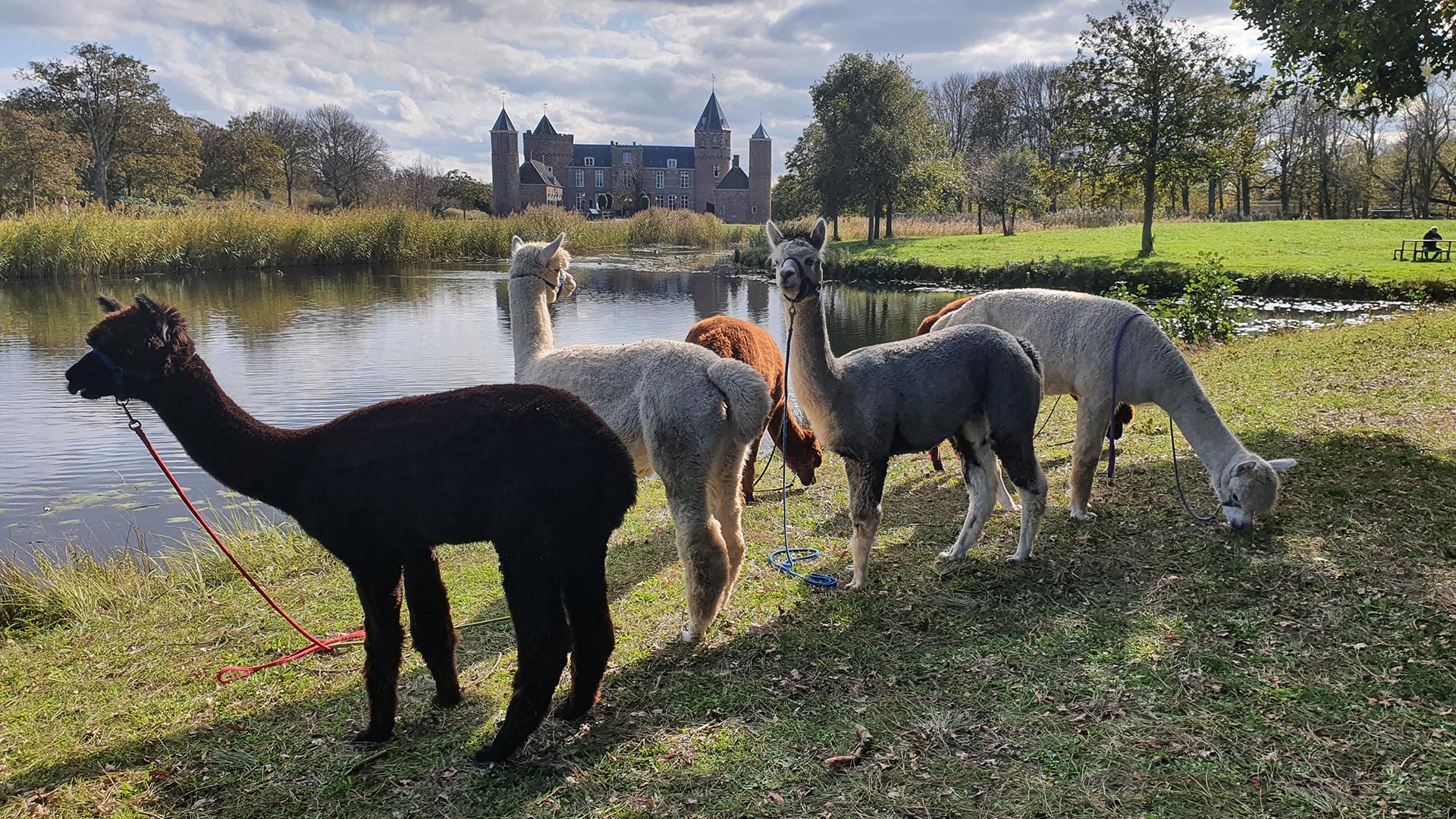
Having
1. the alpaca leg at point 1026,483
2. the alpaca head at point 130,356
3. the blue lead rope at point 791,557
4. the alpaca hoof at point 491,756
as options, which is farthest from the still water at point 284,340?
the alpaca leg at point 1026,483

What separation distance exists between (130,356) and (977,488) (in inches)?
181

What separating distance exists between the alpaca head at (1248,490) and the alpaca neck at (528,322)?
4459 millimetres

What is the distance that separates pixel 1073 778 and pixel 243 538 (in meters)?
6.75

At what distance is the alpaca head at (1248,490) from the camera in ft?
17.5

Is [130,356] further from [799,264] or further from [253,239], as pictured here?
[253,239]

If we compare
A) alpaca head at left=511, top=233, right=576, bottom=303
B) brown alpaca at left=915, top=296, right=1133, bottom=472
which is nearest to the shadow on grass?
brown alpaca at left=915, top=296, right=1133, bottom=472

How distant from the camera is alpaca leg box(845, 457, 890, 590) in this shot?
16.7 feet

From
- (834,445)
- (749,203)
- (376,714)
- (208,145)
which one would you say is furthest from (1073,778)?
(749,203)

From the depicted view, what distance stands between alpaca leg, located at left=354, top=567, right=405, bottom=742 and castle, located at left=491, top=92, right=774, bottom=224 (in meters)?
90.5

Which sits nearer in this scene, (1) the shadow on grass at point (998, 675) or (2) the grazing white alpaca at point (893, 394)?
(1) the shadow on grass at point (998, 675)

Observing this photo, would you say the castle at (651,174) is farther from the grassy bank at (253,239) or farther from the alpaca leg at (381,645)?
the alpaca leg at (381,645)

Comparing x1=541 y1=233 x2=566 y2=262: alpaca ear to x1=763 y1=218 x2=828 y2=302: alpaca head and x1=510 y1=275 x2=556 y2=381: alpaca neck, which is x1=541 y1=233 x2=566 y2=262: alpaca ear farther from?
x1=763 y1=218 x2=828 y2=302: alpaca head

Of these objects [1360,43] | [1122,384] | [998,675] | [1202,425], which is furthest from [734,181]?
[998,675]

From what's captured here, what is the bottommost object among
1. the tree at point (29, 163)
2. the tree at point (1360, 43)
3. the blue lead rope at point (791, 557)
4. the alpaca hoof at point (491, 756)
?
the alpaca hoof at point (491, 756)
